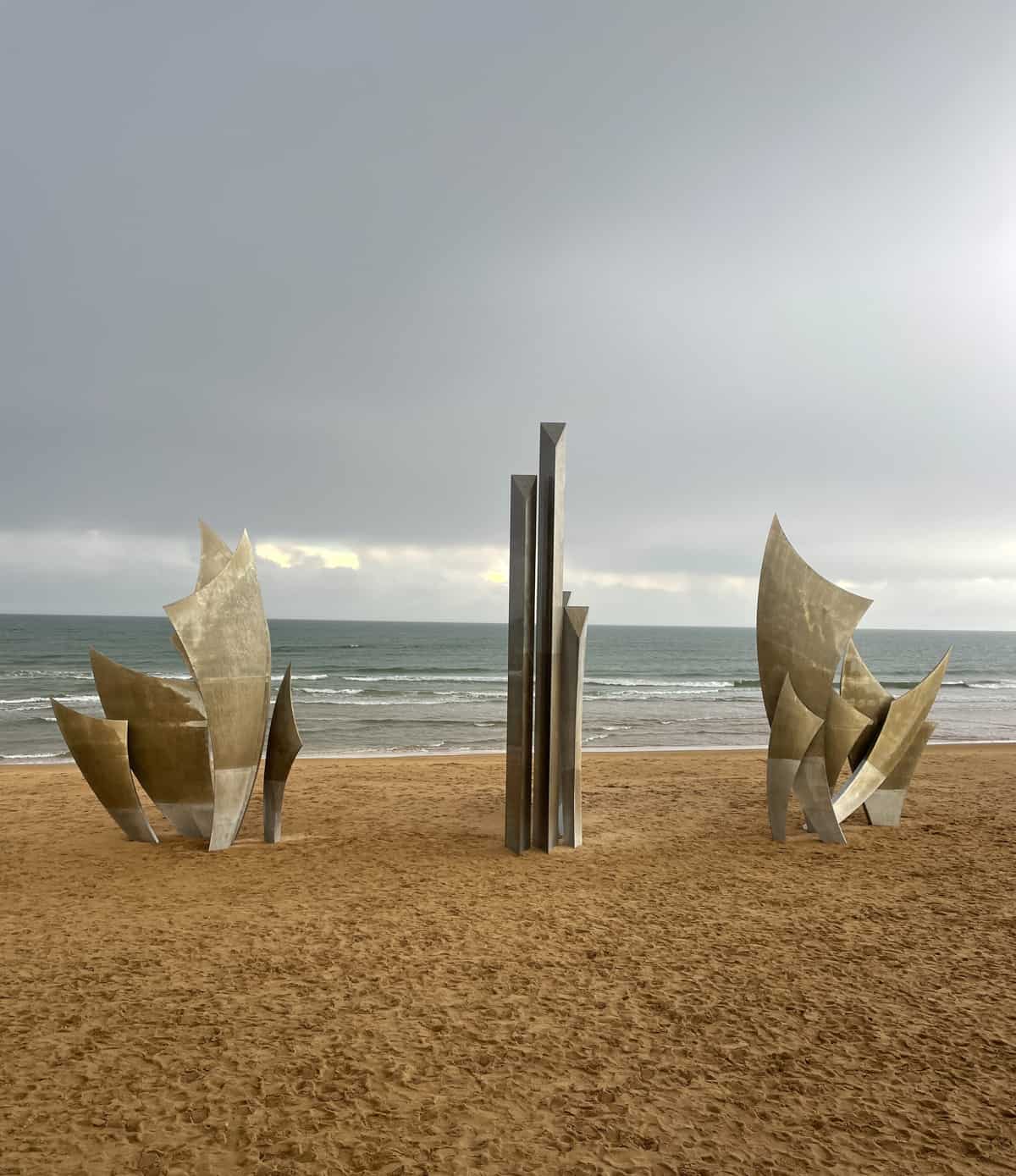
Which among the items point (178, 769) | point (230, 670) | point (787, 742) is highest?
point (230, 670)

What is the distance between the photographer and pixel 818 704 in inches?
332

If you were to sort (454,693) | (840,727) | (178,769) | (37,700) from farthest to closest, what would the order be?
1. (454,693)
2. (37,700)
3. (840,727)
4. (178,769)

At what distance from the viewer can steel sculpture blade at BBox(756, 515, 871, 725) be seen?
8.39m

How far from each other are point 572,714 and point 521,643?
754 millimetres

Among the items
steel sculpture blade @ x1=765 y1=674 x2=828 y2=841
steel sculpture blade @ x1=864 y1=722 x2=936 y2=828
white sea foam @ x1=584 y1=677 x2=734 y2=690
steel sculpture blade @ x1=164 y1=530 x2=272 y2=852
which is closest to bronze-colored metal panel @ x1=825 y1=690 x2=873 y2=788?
steel sculpture blade @ x1=765 y1=674 x2=828 y2=841

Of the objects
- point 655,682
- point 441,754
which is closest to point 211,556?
point 441,754

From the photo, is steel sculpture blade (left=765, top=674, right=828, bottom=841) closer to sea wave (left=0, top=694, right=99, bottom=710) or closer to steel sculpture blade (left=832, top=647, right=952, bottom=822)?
steel sculpture blade (left=832, top=647, right=952, bottom=822)

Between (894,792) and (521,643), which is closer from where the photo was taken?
(521,643)

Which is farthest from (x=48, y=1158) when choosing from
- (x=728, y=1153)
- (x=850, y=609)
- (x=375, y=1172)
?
(x=850, y=609)

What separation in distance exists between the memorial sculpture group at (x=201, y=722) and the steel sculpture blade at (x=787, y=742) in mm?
4218

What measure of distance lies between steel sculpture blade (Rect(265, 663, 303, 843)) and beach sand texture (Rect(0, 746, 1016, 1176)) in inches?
11.8

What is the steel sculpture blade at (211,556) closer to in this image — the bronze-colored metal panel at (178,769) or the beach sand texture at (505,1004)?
the bronze-colored metal panel at (178,769)

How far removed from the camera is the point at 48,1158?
10.9 ft

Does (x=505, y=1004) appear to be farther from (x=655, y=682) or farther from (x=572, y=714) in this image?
(x=655, y=682)
